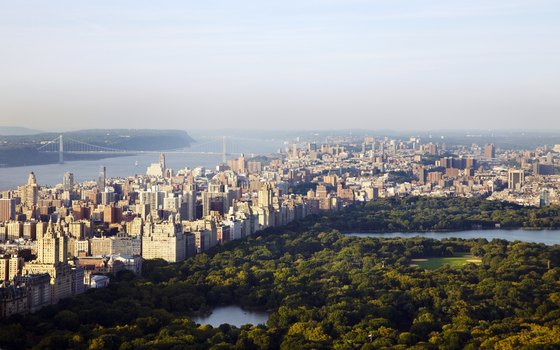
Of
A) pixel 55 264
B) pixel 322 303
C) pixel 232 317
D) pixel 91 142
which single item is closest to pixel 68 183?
pixel 55 264

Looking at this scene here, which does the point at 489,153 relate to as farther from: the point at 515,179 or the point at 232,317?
the point at 232,317

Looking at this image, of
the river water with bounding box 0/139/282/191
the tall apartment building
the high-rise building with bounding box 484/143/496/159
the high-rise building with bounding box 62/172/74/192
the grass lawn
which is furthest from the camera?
the high-rise building with bounding box 484/143/496/159

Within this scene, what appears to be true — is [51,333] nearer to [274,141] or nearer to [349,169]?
[349,169]

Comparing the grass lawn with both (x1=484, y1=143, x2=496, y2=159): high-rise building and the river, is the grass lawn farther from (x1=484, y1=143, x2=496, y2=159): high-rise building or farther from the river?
(x1=484, y1=143, x2=496, y2=159): high-rise building

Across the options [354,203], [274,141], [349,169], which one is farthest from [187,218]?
[274,141]

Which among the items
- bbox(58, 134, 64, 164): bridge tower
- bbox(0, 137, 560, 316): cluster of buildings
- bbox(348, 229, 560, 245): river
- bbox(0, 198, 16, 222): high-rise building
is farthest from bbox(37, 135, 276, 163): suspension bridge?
bbox(348, 229, 560, 245): river

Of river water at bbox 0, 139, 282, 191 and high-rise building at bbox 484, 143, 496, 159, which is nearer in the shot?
river water at bbox 0, 139, 282, 191

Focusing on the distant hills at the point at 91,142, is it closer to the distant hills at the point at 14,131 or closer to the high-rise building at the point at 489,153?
the distant hills at the point at 14,131
